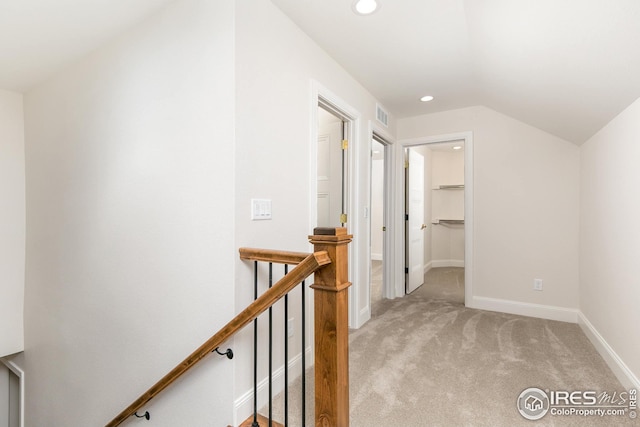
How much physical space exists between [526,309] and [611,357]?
1.23 meters

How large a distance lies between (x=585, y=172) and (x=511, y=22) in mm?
1925

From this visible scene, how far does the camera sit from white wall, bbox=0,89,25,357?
2965 mm

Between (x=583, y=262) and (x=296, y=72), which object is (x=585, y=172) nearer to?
(x=583, y=262)

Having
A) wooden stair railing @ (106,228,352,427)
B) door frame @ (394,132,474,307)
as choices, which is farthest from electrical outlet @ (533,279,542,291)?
wooden stair railing @ (106,228,352,427)

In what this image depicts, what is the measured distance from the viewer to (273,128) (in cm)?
193

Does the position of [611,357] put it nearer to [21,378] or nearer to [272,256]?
[272,256]

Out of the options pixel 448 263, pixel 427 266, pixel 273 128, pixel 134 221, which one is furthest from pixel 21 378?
pixel 448 263

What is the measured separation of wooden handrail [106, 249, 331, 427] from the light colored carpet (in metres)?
0.59

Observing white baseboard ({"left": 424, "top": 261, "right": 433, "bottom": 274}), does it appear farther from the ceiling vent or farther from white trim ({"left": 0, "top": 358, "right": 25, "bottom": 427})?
white trim ({"left": 0, "top": 358, "right": 25, "bottom": 427})

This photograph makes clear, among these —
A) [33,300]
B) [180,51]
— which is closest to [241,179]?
[180,51]

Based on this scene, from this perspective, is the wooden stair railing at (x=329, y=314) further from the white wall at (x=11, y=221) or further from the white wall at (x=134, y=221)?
the white wall at (x=11, y=221)

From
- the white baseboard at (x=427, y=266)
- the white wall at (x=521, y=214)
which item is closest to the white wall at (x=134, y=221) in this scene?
the white wall at (x=521, y=214)

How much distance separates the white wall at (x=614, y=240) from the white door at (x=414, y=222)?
181 cm

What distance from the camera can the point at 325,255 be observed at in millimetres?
1205
